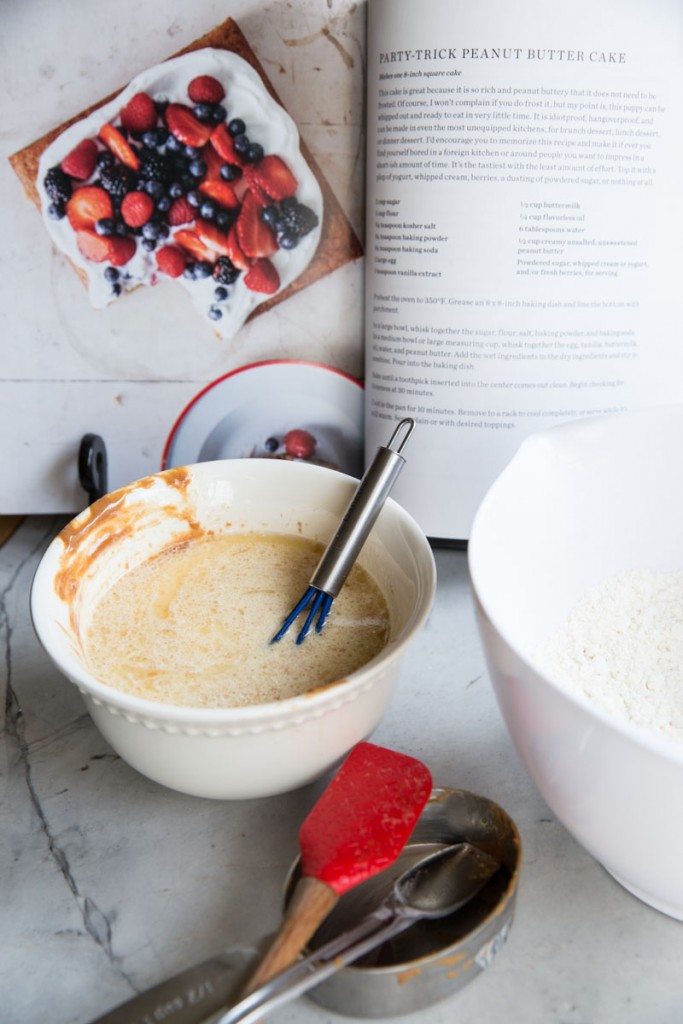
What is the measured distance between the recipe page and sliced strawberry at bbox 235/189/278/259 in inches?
3.0

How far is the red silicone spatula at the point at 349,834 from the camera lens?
326 millimetres

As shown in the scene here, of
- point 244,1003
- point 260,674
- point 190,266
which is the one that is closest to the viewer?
point 244,1003

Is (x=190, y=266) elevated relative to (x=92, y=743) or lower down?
elevated

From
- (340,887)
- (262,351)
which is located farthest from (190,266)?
(340,887)

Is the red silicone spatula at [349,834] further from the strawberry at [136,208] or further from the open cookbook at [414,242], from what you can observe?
the strawberry at [136,208]

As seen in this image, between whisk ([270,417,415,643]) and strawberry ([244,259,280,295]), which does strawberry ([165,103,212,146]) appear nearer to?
strawberry ([244,259,280,295])

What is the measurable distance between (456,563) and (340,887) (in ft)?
1.11

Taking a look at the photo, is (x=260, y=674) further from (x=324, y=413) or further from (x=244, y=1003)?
(x=324, y=413)

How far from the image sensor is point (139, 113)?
571 millimetres

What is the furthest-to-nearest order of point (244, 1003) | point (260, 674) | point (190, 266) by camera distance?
point (190, 266)
point (260, 674)
point (244, 1003)

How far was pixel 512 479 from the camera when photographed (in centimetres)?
47

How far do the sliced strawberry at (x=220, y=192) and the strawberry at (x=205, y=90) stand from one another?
0.18 ft

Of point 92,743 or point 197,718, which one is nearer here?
point 197,718

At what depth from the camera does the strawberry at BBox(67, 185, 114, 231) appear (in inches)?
23.2
